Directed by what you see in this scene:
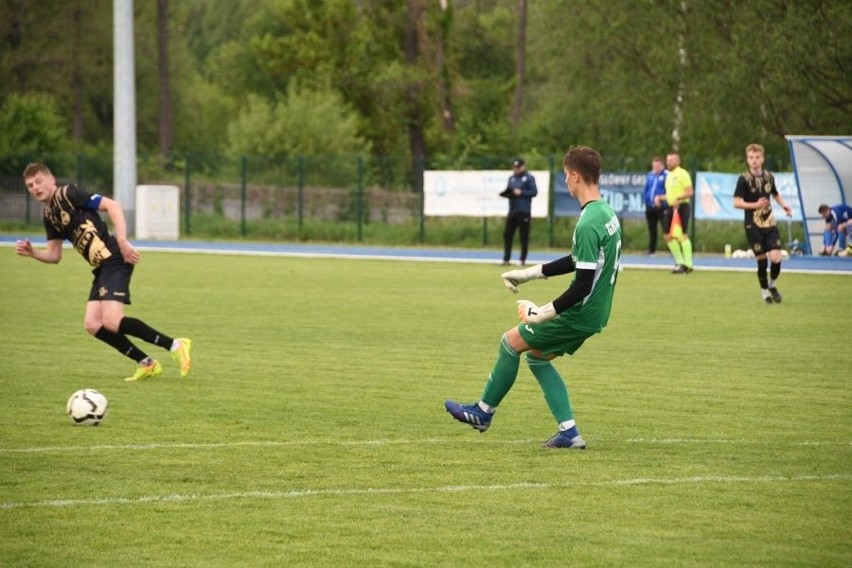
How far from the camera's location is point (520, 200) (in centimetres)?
2697

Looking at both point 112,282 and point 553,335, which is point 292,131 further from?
point 553,335

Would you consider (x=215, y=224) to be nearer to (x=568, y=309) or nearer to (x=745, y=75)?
(x=745, y=75)

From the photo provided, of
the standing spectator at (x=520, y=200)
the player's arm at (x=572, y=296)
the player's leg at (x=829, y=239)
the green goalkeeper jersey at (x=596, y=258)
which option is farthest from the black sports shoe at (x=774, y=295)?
the player's arm at (x=572, y=296)

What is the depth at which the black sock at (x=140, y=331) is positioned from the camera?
11539mm

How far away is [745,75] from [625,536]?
36313 mm

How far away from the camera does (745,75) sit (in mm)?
40906

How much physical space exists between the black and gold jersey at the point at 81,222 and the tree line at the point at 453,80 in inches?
946

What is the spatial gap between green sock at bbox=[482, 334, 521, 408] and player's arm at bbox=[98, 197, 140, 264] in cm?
376

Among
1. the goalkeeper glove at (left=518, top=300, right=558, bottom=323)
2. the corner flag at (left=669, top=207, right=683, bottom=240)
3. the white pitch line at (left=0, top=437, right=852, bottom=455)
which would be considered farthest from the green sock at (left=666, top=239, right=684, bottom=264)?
the goalkeeper glove at (left=518, top=300, right=558, bottom=323)

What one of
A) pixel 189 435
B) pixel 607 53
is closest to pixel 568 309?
pixel 189 435

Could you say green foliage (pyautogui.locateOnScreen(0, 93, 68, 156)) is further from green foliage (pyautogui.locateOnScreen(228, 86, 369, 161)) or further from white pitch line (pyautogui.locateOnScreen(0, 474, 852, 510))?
white pitch line (pyautogui.locateOnScreen(0, 474, 852, 510))

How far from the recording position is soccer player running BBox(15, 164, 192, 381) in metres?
11.3

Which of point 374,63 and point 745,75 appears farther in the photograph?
point 374,63

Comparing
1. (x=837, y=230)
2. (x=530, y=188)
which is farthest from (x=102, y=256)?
(x=837, y=230)
